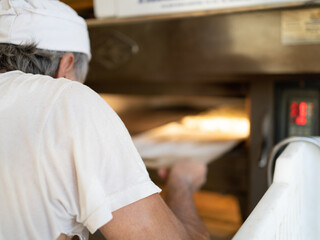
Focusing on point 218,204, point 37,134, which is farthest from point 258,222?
point 218,204

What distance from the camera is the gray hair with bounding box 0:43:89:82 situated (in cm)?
80

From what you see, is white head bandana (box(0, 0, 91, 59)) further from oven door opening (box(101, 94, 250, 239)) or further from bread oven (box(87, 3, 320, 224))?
oven door opening (box(101, 94, 250, 239))

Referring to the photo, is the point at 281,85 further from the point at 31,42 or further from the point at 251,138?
the point at 31,42

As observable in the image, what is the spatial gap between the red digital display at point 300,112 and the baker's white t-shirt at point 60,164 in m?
0.75

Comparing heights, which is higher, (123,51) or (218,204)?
(123,51)

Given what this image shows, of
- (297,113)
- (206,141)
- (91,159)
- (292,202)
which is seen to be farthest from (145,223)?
(206,141)

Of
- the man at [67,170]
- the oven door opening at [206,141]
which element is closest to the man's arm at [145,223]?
the man at [67,170]

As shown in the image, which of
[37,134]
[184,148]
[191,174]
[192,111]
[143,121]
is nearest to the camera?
[37,134]

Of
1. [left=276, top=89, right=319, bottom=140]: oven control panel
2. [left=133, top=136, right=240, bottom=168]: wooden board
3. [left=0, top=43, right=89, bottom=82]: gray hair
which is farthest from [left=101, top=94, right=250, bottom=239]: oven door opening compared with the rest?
[left=0, top=43, right=89, bottom=82]: gray hair

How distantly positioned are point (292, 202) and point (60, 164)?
41cm

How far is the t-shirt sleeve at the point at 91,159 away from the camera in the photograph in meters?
0.62

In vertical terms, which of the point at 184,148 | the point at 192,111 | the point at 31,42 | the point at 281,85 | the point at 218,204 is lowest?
the point at 218,204

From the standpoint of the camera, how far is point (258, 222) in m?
0.49

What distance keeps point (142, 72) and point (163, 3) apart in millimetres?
249
